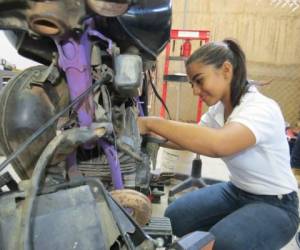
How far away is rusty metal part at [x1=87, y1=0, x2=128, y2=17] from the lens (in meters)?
0.56

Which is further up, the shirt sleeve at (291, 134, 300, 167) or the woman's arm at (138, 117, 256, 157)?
the woman's arm at (138, 117, 256, 157)

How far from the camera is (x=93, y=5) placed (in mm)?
560

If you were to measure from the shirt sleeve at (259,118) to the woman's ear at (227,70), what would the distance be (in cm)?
14

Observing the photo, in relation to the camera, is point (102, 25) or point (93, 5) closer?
point (93, 5)

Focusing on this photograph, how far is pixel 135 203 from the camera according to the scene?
699 mm

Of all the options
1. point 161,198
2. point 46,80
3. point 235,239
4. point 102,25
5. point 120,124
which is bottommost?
point 161,198

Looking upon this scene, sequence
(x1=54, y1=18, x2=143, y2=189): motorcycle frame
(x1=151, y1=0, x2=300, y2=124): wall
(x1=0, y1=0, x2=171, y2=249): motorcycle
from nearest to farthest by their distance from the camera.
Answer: (x1=0, y1=0, x2=171, y2=249): motorcycle < (x1=54, y1=18, x2=143, y2=189): motorcycle frame < (x1=151, y1=0, x2=300, y2=124): wall

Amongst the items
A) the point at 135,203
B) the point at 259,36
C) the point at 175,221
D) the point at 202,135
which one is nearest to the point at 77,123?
the point at 135,203

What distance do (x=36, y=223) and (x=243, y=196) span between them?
925 millimetres

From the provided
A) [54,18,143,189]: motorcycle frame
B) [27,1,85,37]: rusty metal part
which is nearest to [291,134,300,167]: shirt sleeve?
[54,18,143,189]: motorcycle frame

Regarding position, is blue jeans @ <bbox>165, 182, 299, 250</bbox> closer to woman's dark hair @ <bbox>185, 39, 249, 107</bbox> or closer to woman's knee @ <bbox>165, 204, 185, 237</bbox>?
woman's knee @ <bbox>165, 204, 185, 237</bbox>

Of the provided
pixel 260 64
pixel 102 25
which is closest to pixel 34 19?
pixel 102 25

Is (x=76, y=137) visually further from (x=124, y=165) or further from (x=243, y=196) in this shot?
(x=243, y=196)

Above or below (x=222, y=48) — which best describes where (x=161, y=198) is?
below
